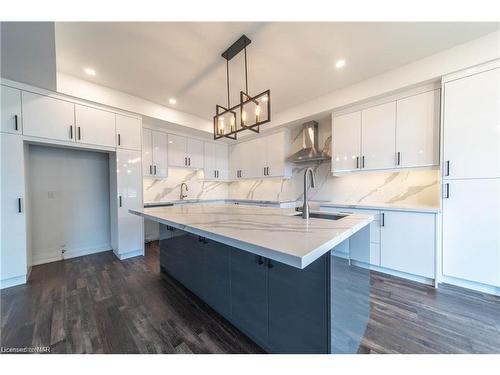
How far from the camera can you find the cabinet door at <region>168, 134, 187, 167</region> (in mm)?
3957

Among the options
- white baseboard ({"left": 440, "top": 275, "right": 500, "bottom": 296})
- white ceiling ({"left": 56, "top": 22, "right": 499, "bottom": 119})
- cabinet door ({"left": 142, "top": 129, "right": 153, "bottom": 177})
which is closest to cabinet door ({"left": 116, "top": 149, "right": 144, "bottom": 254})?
cabinet door ({"left": 142, "top": 129, "right": 153, "bottom": 177})

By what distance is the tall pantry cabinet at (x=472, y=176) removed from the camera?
73.0 inches

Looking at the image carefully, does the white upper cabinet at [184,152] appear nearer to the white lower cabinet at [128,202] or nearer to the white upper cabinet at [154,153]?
the white upper cabinet at [154,153]

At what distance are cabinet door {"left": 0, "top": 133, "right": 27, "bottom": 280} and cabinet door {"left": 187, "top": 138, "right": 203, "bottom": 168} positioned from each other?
2.48 metres

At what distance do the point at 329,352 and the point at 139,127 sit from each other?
3.70m

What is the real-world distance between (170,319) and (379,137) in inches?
129

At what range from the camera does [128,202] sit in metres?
3.05

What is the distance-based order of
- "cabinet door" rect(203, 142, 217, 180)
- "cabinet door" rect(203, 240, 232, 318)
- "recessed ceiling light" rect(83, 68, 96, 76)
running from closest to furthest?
"cabinet door" rect(203, 240, 232, 318), "recessed ceiling light" rect(83, 68, 96, 76), "cabinet door" rect(203, 142, 217, 180)

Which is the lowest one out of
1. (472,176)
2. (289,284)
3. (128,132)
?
(289,284)

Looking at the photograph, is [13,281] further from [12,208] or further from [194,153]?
[194,153]

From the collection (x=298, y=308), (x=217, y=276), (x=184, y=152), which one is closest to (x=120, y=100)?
(x=184, y=152)

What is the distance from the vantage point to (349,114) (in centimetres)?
290

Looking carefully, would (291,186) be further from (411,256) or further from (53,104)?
(53,104)

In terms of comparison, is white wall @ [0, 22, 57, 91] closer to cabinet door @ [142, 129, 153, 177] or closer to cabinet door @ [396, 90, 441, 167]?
cabinet door @ [142, 129, 153, 177]
